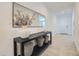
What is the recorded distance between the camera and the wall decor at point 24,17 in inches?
66.2

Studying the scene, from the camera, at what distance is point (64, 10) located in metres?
1.85

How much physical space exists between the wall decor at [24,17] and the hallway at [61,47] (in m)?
0.41

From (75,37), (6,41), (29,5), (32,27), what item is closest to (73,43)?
(75,37)

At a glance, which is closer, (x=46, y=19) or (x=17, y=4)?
(x=17, y=4)

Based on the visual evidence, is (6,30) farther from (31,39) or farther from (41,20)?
(41,20)

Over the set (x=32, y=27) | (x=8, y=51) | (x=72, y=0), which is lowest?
(x=8, y=51)

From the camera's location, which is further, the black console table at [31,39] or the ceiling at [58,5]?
the ceiling at [58,5]

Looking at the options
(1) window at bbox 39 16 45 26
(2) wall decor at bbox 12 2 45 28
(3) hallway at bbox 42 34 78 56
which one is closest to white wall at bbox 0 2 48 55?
(2) wall decor at bbox 12 2 45 28

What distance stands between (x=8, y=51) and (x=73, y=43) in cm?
118

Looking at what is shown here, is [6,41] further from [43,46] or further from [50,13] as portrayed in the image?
[50,13]

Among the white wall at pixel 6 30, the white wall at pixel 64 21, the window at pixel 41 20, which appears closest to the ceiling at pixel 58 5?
the white wall at pixel 64 21

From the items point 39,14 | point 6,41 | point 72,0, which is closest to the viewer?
point 6,41

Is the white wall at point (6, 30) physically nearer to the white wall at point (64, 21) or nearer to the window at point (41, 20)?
the window at point (41, 20)

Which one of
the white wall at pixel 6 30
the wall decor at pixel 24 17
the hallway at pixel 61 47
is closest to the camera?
the white wall at pixel 6 30
